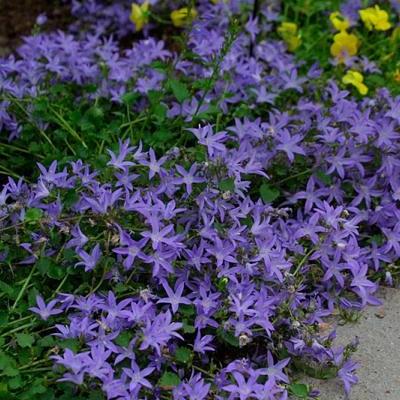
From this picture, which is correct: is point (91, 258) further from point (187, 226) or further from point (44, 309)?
point (187, 226)

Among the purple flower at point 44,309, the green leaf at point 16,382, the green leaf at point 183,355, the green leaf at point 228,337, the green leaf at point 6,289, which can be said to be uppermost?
the green leaf at point 228,337

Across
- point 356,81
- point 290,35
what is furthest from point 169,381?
point 290,35

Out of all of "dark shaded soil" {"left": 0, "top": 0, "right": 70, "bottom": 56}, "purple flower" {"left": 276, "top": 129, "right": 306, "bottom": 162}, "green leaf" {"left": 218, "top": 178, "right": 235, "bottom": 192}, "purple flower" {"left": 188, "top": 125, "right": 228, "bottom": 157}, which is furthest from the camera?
"dark shaded soil" {"left": 0, "top": 0, "right": 70, "bottom": 56}

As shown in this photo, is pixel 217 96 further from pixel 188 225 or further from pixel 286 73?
pixel 188 225

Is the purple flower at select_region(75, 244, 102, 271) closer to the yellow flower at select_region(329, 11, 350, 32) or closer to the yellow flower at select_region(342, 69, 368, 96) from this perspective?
the yellow flower at select_region(342, 69, 368, 96)

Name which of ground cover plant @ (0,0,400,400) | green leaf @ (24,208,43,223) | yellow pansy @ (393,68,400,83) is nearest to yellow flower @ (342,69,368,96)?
ground cover plant @ (0,0,400,400)

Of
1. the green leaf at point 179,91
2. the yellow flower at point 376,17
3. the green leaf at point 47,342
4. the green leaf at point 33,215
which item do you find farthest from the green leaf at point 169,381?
the yellow flower at point 376,17

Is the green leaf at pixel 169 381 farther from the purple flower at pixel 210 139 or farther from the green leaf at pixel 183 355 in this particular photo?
the purple flower at pixel 210 139
